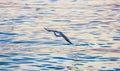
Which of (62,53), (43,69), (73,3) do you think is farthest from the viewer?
(73,3)

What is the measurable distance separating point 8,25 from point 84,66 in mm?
520

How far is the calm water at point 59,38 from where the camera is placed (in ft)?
4.70

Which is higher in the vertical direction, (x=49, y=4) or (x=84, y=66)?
(x=49, y=4)

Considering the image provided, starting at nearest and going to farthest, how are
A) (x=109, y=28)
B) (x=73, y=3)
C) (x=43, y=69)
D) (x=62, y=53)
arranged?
(x=43, y=69)
(x=62, y=53)
(x=109, y=28)
(x=73, y=3)

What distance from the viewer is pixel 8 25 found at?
71.7 inches

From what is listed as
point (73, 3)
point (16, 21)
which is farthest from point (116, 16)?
point (16, 21)

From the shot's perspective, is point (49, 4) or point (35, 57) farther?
point (49, 4)

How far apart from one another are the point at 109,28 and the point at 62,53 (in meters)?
0.32

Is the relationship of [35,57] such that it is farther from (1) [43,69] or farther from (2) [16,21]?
(2) [16,21]

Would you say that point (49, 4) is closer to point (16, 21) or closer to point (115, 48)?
point (16, 21)

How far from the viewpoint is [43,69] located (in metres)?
1.38

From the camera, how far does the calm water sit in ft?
4.70

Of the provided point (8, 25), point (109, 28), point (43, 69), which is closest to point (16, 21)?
point (8, 25)

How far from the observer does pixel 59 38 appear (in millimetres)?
1655
